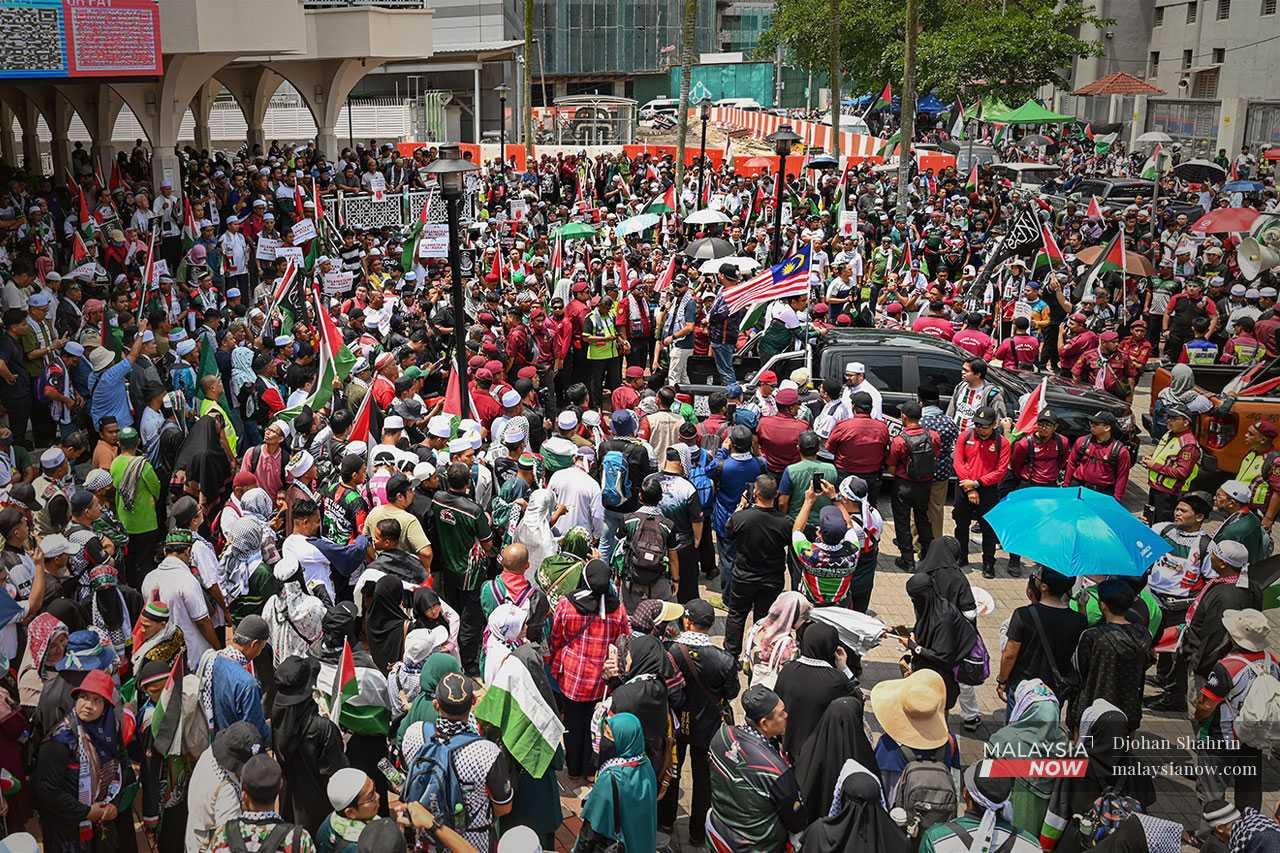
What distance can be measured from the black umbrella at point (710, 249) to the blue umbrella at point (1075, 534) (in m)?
11.5

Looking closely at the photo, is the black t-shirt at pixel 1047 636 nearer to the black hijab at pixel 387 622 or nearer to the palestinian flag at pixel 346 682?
the black hijab at pixel 387 622

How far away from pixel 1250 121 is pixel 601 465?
3911 cm

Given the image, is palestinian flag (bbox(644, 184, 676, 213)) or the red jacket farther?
palestinian flag (bbox(644, 184, 676, 213))

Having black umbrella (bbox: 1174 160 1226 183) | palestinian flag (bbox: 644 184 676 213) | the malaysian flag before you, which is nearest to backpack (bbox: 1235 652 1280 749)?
the malaysian flag

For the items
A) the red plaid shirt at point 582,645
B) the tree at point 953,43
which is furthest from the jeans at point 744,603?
the tree at point 953,43

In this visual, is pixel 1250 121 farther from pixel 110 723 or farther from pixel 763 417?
pixel 110 723

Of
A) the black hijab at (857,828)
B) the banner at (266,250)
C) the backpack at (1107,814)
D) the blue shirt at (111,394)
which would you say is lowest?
the backpack at (1107,814)

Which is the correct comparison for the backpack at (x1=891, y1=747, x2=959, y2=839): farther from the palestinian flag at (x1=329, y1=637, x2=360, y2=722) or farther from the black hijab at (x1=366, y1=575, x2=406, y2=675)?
the black hijab at (x1=366, y1=575, x2=406, y2=675)

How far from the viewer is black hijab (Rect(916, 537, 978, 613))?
7523 mm

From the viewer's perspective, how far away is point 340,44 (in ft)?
93.6

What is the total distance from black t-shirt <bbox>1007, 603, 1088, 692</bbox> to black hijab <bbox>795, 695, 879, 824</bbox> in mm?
1807

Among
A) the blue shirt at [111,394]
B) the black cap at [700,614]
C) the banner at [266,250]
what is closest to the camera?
the black cap at [700,614]

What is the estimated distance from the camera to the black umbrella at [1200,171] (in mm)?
30000

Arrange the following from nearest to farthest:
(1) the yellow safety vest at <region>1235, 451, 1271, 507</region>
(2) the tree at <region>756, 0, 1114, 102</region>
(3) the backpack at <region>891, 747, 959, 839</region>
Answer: (3) the backpack at <region>891, 747, 959, 839</region> → (1) the yellow safety vest at <region>1235, 451, 1271, 507</region> → (2) the tree at <region>756, 0, 1114, 102</region>
